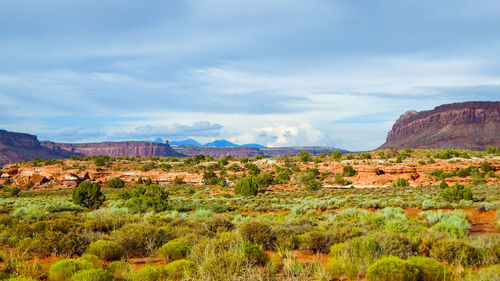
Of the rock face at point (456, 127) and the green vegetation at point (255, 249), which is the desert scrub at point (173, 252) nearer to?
the green vegetation at point (255, 249)

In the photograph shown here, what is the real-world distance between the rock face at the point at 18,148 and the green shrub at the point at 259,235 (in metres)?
157

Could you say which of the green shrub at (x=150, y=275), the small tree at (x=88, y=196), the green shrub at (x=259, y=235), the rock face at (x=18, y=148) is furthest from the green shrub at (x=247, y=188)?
the rock face at (x=18, y=148)

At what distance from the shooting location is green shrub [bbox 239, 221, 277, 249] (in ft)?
30.1

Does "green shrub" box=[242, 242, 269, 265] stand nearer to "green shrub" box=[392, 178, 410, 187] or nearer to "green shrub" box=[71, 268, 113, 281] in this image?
"green shrub" box=[71, 268, 113, 281]

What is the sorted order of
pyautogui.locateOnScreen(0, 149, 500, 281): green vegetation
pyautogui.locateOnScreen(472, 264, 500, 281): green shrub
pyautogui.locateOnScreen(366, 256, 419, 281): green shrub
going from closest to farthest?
pyautogui.locateOnScreen(472, 264, 500, 281): green shrub < pyautogui.locateOnScreen(366, 256, 419, 281): green shrub < pyautogui.locateOnScreen(0, 149, 500, 281): green vegetation

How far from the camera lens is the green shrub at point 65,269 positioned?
6121mm

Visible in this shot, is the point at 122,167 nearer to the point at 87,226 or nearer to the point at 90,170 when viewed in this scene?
the point at 90,170

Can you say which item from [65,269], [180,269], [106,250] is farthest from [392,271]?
[106,250]

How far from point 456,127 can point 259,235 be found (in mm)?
154519

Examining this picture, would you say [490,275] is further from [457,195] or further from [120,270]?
[457,195]

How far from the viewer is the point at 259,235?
362 inches

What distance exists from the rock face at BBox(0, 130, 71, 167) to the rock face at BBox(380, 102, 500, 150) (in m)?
170

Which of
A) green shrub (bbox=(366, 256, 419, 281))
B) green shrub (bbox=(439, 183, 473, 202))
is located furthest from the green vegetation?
green shrub (bbox=(439, 183, 473, 202))

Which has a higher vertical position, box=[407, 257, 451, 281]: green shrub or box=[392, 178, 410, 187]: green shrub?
box=[407, 257, 451, 281]: green shrub
